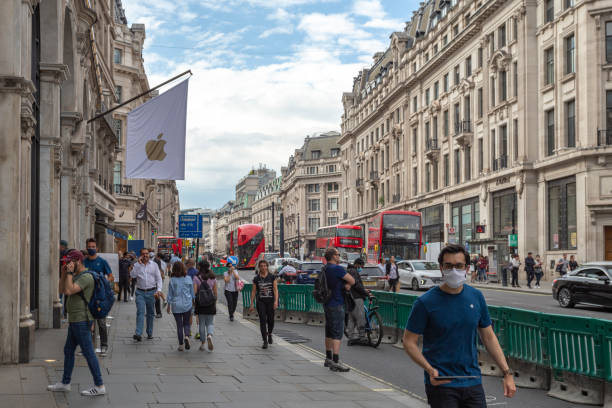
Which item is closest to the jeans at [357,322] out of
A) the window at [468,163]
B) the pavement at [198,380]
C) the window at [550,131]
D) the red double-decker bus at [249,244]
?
the pavement at [198,380]

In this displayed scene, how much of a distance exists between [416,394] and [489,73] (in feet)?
136

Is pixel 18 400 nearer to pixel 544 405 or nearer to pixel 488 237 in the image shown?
pixel 544 405

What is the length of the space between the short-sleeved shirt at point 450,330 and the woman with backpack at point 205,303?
8.86m

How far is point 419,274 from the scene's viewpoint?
33.7 meters

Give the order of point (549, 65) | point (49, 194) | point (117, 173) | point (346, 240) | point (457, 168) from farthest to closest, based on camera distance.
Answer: point (346, 240)
point (457, 168)
point (117, 173)
point (549, 65)
point (49, 194)

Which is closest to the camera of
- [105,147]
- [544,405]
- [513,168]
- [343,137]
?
[544,405]

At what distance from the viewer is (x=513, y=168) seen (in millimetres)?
43594

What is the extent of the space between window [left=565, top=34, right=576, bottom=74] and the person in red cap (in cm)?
3429

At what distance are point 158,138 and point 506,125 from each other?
33.0m

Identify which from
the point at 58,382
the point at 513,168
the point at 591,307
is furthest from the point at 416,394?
the point at 513,168

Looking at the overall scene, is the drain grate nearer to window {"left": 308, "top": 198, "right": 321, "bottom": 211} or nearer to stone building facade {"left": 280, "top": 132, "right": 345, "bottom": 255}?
stone building facade {"left": 280, "top": 132, "right": 345, "bottom": 255}

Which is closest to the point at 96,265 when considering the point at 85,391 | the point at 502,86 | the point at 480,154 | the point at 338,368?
the point at 85,391

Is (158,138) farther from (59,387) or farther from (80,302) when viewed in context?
(59,387)

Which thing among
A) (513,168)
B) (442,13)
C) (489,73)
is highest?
(442,13)
